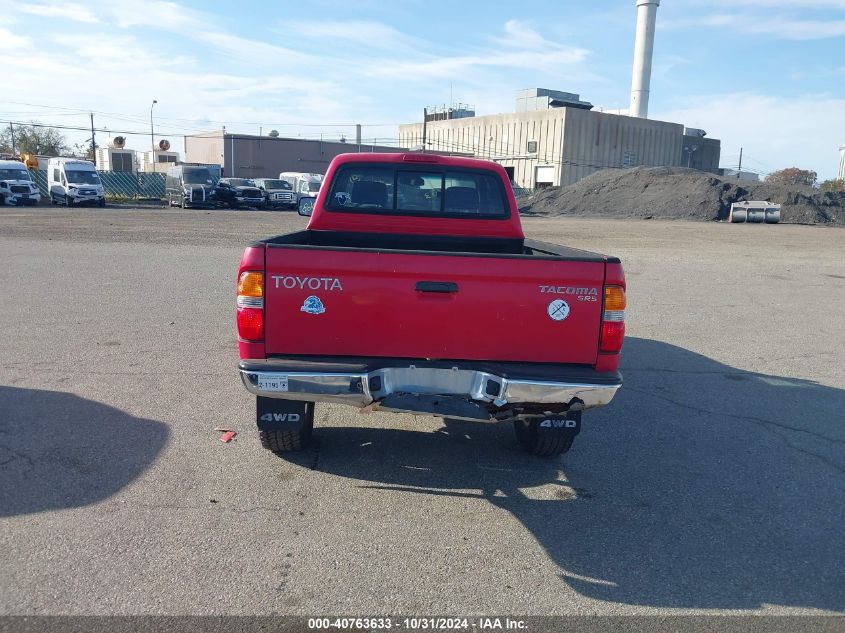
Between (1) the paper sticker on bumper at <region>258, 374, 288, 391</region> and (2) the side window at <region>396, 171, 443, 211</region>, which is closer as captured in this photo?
(1) the paper sticker on bumper at <region>258, 374, 288, 391</region>

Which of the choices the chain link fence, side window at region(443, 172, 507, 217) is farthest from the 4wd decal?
the chain link fence

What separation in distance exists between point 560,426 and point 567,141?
77.9 meters

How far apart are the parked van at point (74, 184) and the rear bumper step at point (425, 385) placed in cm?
4322

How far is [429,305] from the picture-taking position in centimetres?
425

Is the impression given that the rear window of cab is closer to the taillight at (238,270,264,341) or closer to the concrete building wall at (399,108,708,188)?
the taillight at (238,270,264,341)

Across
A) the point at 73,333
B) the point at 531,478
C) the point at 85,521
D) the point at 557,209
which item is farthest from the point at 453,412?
the point at 557,209

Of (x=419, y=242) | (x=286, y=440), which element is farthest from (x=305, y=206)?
(x=286, y=440)

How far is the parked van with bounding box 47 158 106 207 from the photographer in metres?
42.4

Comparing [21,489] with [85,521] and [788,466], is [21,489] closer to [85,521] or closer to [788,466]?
[85,521]

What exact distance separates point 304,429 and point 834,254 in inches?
964

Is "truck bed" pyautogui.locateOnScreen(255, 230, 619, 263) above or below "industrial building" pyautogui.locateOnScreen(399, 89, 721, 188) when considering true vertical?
below

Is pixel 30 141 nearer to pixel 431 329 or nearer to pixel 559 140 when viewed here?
pixel 559 140

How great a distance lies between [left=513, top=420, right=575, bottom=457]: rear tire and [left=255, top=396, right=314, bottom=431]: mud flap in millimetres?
1625

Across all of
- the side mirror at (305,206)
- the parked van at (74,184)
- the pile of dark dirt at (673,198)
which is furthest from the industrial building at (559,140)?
the side mirror at (305,206)
